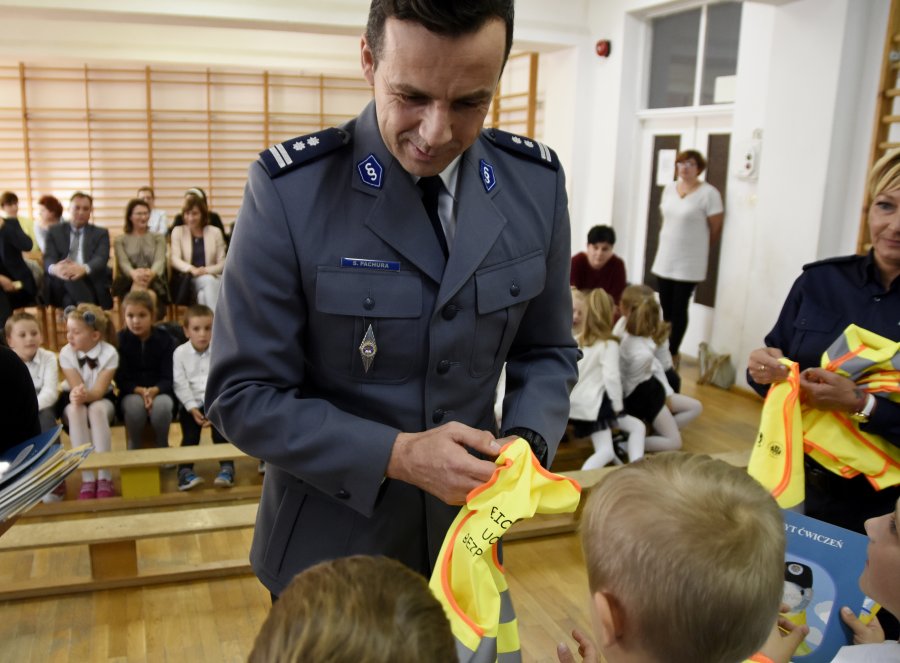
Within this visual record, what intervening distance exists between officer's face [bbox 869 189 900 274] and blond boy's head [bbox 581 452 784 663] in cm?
120

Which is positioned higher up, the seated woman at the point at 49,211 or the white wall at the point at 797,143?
the white wall at the point at 797,143

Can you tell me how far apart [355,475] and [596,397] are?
10.9 feet

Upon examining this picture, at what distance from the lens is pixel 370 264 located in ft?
4.09

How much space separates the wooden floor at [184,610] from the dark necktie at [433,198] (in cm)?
201

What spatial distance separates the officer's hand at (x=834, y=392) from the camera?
2.05 metres

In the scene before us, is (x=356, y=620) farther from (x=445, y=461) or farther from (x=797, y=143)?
(x=797, y=143)

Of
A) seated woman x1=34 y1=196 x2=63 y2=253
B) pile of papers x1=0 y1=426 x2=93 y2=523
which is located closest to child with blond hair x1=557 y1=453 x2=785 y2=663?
pile of papers x1=0 y1=426 x2=93 y2=523

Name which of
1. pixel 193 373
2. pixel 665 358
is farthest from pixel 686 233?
pixel 193 373

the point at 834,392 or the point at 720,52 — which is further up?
the point at 720,52

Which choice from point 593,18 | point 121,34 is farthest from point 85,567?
point 121,34

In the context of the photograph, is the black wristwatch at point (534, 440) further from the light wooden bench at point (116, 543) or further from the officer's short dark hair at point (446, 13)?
the light wooden bench at point (116, 543)

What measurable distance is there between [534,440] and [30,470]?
918 millimetres

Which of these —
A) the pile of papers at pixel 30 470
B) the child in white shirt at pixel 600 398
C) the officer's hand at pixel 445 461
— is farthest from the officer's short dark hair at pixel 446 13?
the child in white shirt at pixel 600 398

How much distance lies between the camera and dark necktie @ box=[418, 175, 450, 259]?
4.34ft
